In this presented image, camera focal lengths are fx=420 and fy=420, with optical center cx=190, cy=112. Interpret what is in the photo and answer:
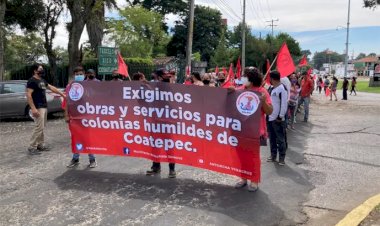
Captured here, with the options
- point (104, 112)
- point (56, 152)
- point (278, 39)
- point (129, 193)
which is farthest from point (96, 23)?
point (278, 39)

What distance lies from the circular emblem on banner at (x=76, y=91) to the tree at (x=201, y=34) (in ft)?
216

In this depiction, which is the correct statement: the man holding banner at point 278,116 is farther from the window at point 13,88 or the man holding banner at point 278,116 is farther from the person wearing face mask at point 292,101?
the window at point 13,88

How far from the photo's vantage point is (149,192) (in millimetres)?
6117

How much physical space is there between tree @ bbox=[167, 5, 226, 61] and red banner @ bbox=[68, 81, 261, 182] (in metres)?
66.0

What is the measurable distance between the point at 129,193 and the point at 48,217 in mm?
1255

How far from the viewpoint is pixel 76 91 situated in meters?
7.42

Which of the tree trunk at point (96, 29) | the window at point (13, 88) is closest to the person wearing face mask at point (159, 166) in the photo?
the window at point (13, 88)

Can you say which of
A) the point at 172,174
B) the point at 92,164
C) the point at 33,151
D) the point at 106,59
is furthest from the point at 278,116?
the point at 106,59

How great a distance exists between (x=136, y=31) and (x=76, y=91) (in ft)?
172

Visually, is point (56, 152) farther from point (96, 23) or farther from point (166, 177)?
point (96, 23)

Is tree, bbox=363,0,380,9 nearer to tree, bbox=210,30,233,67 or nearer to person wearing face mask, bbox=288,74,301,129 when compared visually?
person wearing face mask, bbox=288,74,301,129

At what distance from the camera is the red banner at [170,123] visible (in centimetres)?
608

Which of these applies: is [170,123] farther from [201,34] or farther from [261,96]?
Answer: [201,34]

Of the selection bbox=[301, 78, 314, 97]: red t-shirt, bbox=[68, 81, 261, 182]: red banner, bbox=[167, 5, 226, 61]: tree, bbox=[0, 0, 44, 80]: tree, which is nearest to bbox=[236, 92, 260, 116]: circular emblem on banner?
bbox=[68, 81, 261, 182]: red banner
